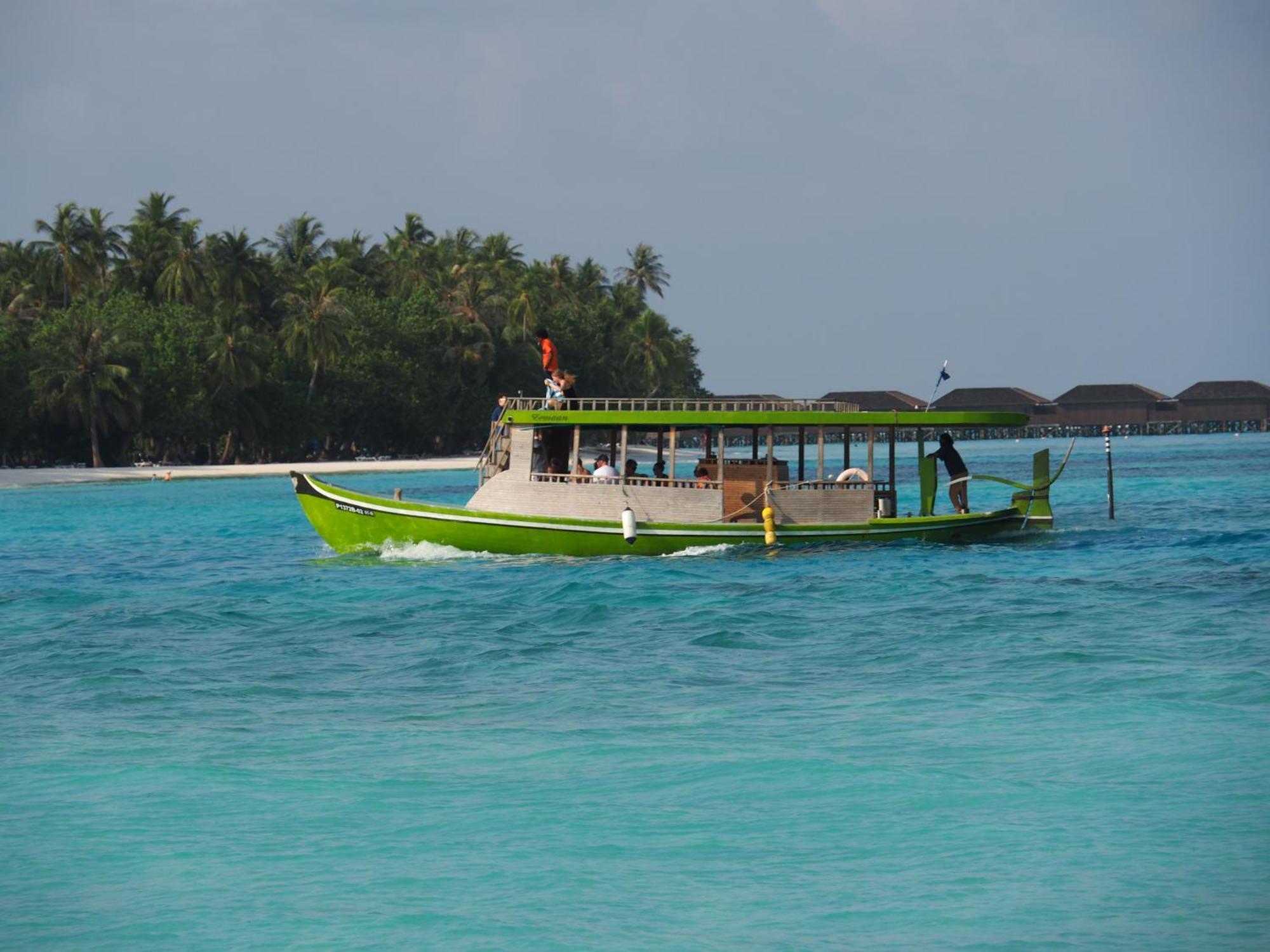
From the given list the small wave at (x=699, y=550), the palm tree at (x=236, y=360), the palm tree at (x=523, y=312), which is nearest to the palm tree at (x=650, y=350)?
the palm tree at (x=523, y=312)

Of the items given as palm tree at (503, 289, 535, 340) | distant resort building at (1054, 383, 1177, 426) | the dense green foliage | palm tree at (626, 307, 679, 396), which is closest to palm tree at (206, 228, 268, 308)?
the dense green foliage

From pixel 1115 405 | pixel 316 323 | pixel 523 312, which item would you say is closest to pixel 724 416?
pixel 316 323

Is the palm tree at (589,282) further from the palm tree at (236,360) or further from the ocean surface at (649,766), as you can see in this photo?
the ocean surface at (649,766)

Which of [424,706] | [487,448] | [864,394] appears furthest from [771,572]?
[864,394]

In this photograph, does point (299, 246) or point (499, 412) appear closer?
point (499, 412)

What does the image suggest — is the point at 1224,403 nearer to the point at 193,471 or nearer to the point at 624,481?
the point at 193,471

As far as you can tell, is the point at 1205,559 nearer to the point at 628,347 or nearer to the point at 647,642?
the point at 647,642

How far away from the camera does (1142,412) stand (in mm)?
138250

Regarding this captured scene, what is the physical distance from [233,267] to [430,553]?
195 ft

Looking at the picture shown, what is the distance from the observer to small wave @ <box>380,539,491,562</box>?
79.1 ft

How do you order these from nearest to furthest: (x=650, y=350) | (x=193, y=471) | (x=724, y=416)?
(x=724, y=416) < (x=193, y=471) < (x=650, y=350)

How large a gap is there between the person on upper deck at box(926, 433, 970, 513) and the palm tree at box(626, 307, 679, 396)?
3146 inches

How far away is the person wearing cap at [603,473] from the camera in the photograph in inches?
918

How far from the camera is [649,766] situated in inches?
411
